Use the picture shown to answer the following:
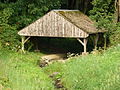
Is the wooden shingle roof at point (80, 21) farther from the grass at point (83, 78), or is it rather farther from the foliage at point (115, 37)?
the grass at point (83, 78)

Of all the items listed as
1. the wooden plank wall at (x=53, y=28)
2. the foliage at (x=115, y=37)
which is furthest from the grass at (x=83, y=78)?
the wooden plank wall at (x=53, y=28)

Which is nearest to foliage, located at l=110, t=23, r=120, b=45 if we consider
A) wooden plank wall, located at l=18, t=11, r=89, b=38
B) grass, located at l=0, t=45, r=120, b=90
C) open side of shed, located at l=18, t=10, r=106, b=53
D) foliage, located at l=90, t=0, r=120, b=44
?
foliage, located at l=90, t=0, r=120, b=44

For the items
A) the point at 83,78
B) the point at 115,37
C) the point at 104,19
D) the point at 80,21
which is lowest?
the point at 115,37

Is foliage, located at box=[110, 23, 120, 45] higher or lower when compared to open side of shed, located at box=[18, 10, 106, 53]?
lower

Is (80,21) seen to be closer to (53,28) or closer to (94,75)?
(53,28)

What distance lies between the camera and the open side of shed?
90.5ft

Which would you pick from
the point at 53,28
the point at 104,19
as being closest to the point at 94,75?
the point at 53,28

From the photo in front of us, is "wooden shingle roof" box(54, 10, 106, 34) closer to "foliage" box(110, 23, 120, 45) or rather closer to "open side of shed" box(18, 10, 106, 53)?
"open side of shed" box(18, 10, 106, 53)

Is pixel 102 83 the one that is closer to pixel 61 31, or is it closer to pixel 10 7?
pixel 61 31

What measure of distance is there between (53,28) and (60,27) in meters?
0.62

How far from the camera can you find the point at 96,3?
1212 inches

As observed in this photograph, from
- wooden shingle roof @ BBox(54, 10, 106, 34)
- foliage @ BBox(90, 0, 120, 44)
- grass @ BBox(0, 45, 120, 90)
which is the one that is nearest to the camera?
grass @ BBox(0, 45, 120, 90)

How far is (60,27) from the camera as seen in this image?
1116 inches

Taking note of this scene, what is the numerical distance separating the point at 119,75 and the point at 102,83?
719 mm
